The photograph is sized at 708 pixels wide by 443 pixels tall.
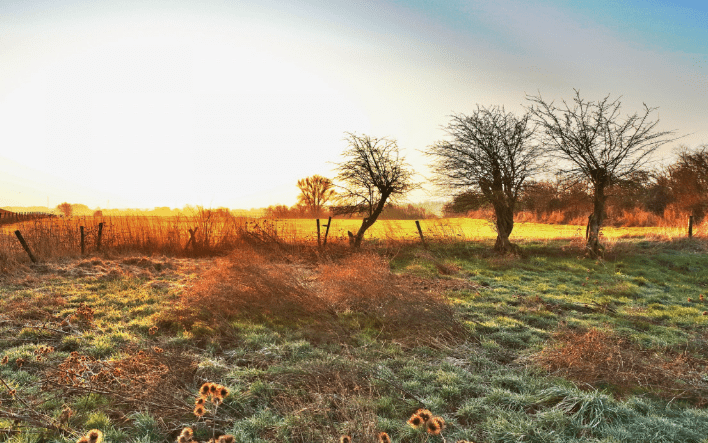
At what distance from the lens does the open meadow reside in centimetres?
361

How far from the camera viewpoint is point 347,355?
5.29 m

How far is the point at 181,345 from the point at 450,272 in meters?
8.39

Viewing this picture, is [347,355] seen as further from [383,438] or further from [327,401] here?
[383,438]

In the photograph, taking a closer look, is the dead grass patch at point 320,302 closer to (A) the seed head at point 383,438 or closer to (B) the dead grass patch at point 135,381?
(B) the dead grass patch at point 135,381

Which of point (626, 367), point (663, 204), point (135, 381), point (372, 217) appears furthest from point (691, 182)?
point (135, 381)

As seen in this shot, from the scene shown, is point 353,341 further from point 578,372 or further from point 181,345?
point 578,372

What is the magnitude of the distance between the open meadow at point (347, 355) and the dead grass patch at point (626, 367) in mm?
21

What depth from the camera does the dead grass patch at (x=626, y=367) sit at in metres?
4.43

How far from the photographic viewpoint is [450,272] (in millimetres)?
12281

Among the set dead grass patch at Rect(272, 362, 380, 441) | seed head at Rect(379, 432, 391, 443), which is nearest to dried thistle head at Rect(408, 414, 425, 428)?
seed head at Rect(379, 432, 391, 443)

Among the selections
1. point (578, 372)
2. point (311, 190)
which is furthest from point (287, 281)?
point (311, 190)

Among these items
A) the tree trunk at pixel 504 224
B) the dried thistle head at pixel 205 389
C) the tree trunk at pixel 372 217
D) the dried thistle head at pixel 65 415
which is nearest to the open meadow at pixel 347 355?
the dried thistle head at pixel 65 415

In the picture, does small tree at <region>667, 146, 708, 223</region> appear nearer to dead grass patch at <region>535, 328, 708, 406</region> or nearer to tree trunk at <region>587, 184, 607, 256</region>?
tree trunk at <region>587, 184, 607, 256</region>

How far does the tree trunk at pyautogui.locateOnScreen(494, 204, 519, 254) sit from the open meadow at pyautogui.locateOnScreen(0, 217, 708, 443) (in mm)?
4606
